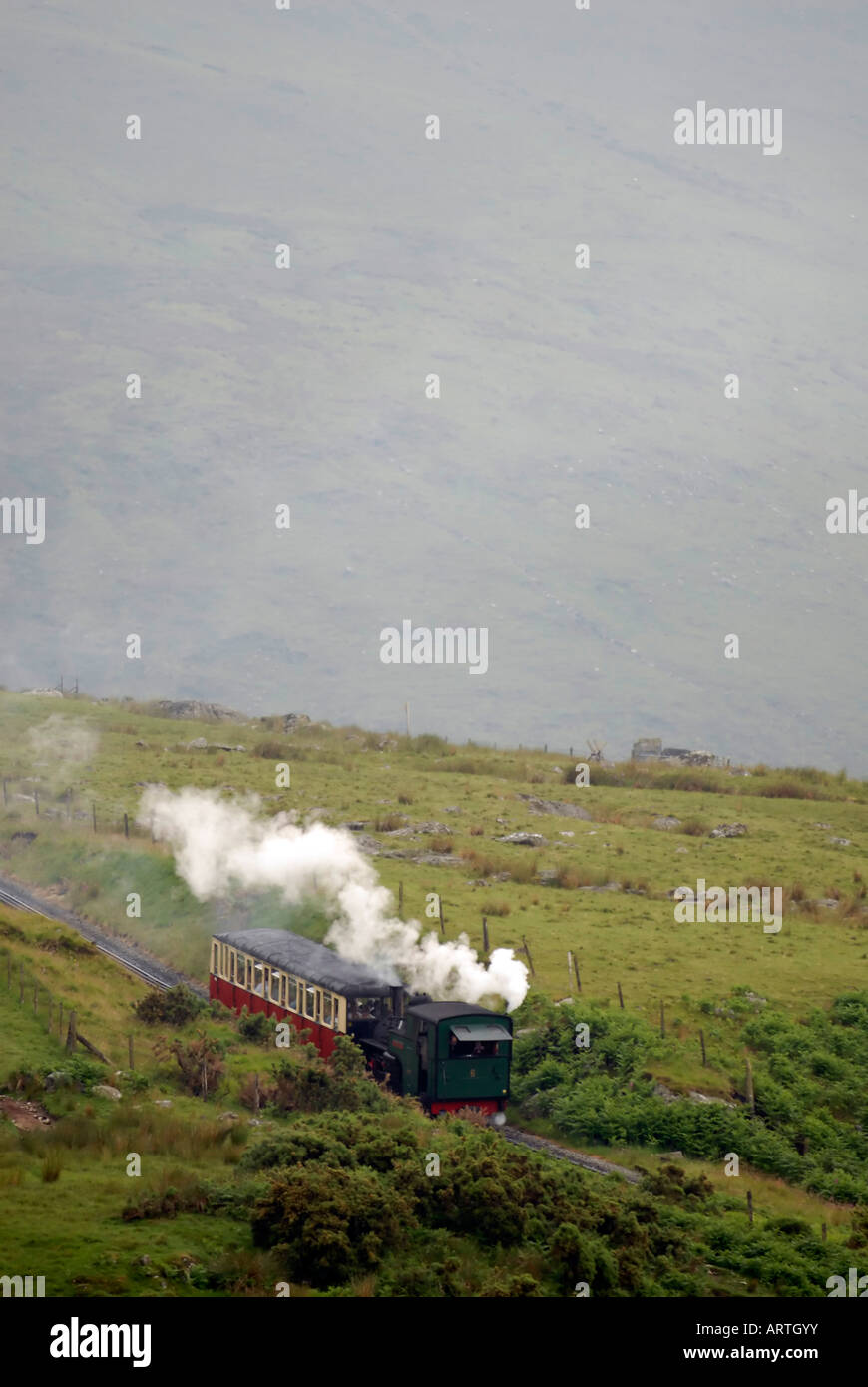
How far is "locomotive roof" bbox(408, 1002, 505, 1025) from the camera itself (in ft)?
125

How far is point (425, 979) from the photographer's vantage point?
45.2 m

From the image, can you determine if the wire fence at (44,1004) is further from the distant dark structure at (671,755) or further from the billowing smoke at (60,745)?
the distant dark structure at (671,755)

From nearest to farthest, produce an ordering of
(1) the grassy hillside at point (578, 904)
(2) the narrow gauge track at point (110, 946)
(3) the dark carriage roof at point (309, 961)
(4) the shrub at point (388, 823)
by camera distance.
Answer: (3) the dark carriage roof at point (309, 961) < (1) the grassy hillside at point (578, 904) < (2) the narrow gauge track at point (110, 946) < (4) the shrub at point (388, 823)

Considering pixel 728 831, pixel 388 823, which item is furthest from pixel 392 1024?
pixel 728 831

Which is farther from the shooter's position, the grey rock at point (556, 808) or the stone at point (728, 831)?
the grey rock at point (556, 808)

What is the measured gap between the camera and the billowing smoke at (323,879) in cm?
4538

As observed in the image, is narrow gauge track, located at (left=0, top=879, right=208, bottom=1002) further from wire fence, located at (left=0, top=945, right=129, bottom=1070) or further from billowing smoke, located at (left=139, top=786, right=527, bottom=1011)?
wire fence, located at (left=0, top=945, right=129, bottom=1070)

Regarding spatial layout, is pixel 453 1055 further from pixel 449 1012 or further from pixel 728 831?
pixel 728 831

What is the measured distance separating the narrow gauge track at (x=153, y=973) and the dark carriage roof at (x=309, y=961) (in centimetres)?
376

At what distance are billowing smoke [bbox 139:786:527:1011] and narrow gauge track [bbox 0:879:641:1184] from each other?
4899 mm

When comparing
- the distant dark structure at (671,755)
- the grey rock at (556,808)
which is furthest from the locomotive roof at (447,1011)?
the distant dark structure at (671,755)
